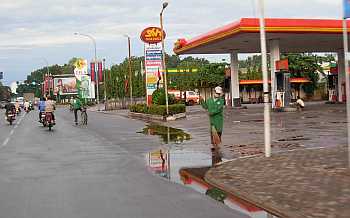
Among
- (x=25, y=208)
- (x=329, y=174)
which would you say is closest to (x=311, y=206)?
(x=329, y=174)

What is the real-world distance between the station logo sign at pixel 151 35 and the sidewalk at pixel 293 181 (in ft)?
87.0

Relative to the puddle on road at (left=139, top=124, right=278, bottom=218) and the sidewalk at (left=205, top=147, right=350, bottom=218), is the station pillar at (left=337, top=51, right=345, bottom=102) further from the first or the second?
the sidewalk at (left=205, top=147, right=350, bottom=218)

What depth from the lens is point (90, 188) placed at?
9.88 metres

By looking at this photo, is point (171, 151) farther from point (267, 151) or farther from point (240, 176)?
point (240, 176)

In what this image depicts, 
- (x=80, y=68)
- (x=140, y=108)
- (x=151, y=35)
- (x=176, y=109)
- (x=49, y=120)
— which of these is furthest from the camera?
(x=80, y=68)

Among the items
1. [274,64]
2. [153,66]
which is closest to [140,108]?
[153,66]

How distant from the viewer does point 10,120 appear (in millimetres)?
34125

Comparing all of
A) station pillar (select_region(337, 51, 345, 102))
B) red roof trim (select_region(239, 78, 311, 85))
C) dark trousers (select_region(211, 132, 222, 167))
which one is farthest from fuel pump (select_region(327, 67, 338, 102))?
dark trousers (select_region(211, 132, 222, 167))

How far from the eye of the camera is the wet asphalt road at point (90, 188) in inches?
309

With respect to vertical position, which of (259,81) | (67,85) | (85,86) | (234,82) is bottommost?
(234,82)

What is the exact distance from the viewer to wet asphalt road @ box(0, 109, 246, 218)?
7.84 m

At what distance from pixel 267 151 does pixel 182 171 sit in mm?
2272

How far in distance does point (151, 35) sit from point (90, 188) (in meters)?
29.7

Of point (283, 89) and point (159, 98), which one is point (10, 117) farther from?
point (283, 89)
